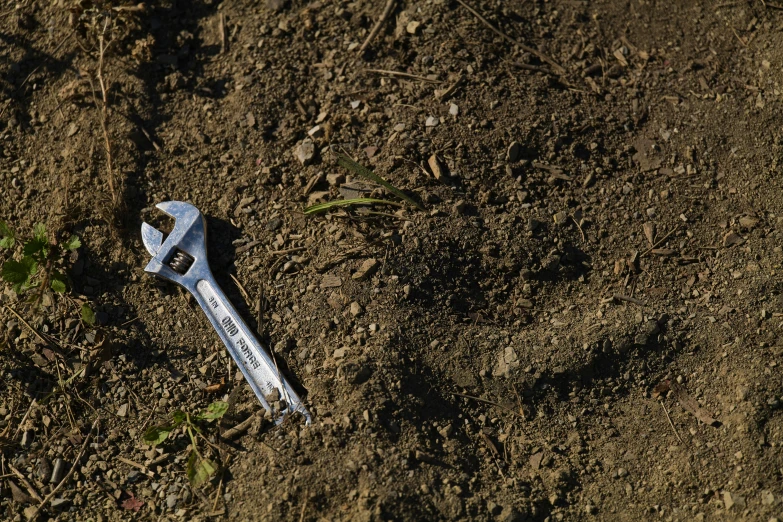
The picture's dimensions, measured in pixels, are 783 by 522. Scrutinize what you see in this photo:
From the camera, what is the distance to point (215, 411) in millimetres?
2477

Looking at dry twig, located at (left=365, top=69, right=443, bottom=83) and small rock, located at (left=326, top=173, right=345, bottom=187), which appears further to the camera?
dry twig, located at (left=365, top=69, right=443, bottom=83)

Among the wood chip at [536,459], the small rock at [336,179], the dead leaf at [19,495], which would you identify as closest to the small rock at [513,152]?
the small rock at [336,179]

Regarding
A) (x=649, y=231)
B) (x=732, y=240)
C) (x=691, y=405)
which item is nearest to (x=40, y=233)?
(x=649, y=231)

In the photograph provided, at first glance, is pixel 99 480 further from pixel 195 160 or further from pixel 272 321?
pixel 195 160

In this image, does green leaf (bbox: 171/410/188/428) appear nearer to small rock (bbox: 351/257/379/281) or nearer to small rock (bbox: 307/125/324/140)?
small rock (bbox: 351/257/379/281)

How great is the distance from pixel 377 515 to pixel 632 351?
1171 millimetres

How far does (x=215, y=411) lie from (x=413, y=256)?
996 mm

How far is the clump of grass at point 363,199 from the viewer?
8.77ft

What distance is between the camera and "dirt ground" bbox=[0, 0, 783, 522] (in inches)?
93.8

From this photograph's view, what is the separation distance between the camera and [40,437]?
103 inches

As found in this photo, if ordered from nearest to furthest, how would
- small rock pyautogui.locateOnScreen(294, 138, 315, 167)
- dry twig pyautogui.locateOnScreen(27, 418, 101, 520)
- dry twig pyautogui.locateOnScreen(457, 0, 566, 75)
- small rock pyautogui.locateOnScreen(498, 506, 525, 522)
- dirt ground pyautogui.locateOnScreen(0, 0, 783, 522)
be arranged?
small rock pyautogui.locateOnScreen(498, 506, 525, 522)
dirt ground pyautogui.locateOnScreen(0, 0, 783, 522)
dry twig pyautogui.locateOnScreen(27, 418, 101, 520)
small rock pyautogui.locateOnScreen(294, 138, 315, 167)
dry twig pyautogui.locateOnScreen(457, 0, 566, 75)

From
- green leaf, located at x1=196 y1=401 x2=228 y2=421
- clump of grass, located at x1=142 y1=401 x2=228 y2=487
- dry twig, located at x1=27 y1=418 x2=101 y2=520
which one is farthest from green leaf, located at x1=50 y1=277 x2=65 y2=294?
green leaf, located at x1=196 y1=401 x2=228 y2=421

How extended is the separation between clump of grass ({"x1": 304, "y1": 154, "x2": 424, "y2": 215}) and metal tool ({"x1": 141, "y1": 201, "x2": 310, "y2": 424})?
49 centimetres

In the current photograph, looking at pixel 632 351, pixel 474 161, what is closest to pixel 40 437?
pixel 474 161
